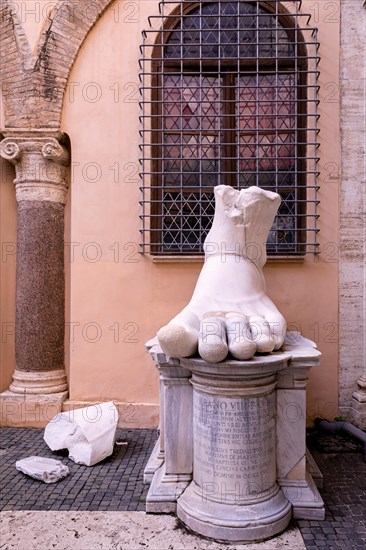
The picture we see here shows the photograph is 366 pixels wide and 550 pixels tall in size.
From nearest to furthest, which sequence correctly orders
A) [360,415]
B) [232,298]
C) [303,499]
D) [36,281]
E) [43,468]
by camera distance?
[303,499], [232,298], [43,468], [360,415], [36,281]

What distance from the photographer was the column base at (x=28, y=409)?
411 centimetres

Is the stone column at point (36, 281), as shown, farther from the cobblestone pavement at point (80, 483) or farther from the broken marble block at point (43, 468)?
the broken marble block at point (43, 468)

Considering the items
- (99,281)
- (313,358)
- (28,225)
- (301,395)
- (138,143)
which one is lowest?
(301,395)

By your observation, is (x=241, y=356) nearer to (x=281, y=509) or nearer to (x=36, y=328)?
(x=281, y=509)

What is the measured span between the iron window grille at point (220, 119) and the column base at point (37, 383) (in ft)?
5.19

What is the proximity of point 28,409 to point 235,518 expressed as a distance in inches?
98.0

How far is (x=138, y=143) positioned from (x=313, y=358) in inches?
105

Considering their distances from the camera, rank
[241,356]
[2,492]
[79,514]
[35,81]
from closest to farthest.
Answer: [241,356], [79,514], [2,492], [35,81]

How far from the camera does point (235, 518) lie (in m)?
2.35

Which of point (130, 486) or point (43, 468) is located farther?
point (43, 468)

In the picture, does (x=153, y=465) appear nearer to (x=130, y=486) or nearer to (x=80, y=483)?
(x=130, y=486)

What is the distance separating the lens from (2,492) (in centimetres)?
287

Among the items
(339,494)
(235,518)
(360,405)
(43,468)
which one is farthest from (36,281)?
(360,405)

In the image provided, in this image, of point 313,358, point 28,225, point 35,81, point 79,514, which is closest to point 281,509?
point 313,358
